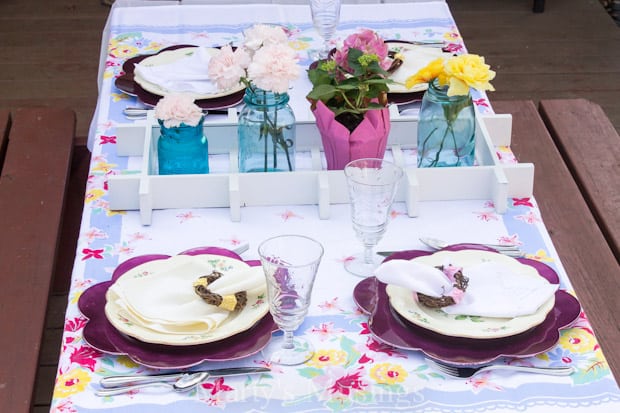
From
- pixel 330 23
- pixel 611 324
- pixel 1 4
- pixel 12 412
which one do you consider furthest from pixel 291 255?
pixel 1 4

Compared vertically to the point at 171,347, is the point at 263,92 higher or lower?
higher

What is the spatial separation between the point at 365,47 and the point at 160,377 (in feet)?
2.24

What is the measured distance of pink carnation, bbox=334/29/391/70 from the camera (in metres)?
1.68

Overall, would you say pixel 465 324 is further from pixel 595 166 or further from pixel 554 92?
pixel 554 92

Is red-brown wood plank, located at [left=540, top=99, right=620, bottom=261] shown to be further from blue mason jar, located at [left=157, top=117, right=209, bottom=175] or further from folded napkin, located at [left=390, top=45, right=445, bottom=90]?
blue mason jar, located at [left=157, top=117, right=209, bottom=175]

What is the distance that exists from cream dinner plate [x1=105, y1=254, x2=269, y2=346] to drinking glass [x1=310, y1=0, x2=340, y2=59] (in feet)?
2.75

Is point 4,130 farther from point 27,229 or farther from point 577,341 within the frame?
point 577,341

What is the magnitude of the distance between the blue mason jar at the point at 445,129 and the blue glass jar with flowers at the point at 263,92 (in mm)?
233

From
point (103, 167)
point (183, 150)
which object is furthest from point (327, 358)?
point (103, 167)

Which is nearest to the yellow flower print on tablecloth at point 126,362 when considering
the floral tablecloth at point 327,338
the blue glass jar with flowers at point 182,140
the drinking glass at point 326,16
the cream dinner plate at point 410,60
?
the floral tablecloth at point 327,338

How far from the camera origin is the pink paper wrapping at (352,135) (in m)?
1.69

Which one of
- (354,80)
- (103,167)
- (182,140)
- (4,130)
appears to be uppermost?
(354,80)

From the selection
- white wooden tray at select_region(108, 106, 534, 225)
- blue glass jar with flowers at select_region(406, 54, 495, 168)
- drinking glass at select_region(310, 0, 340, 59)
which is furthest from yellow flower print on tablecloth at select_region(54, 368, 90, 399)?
drinking glass at select_region(310, 0, 340, 59)

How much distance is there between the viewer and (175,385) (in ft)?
4.18
